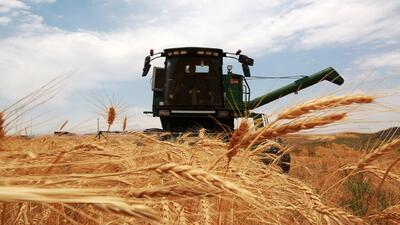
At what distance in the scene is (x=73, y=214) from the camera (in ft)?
7.15

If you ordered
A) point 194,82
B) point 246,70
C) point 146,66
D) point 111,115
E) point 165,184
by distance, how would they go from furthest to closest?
point 194,82 < point 146,66 < point 246,70 < point 111,115 < point 165,184

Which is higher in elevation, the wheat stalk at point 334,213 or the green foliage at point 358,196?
the wheat stalk at point 334,213

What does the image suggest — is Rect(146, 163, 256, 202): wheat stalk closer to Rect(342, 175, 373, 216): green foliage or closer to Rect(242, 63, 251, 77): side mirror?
Rect(342, 175, 373, 216): green foliage

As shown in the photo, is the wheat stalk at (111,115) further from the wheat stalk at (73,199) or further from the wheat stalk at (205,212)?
the wheat stalk at (73,199)

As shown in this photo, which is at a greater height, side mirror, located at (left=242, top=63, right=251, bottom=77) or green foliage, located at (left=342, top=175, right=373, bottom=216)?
side mirror, located at (left=242, top=63, right=251, bottom=77)

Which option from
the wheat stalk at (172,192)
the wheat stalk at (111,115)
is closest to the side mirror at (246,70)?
the wheat stalk at (111,115)

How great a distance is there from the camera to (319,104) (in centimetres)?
139

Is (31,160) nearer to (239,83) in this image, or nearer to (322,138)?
(322,138)

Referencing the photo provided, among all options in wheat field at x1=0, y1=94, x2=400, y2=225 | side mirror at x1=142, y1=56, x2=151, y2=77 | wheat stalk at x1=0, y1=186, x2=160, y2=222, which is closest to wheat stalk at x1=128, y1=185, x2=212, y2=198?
wheat field at x1=0, y1=94, x2=400, y2=225

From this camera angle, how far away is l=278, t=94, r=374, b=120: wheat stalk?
1.38 meters

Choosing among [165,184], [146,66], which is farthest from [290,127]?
[146,66]

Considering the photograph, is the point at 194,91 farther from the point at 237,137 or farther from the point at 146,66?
the point at 237,137

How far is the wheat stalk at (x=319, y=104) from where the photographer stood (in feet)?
4.51

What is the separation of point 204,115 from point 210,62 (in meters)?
1.09
